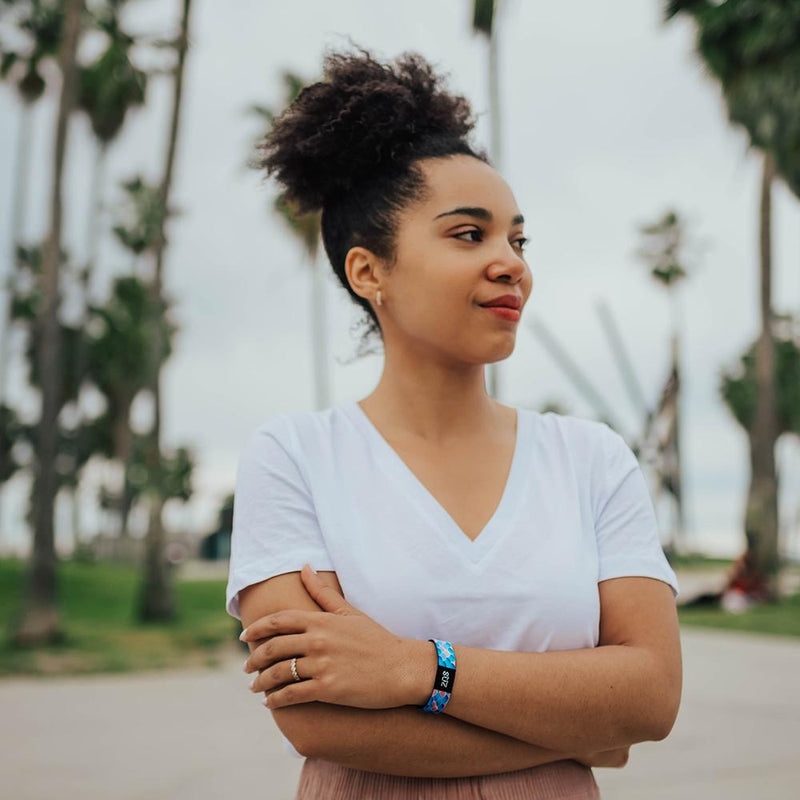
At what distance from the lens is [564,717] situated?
5.56 feet

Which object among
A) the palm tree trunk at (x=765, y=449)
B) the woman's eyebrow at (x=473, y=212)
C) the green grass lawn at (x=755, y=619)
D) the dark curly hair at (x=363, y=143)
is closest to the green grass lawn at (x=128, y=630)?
the green grass lawn at (x=755, y=619)

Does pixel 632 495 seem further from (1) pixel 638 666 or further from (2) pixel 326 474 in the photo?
(2) pixel 326 474

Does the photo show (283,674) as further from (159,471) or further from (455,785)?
(159,471)

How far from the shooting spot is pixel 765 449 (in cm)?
1906

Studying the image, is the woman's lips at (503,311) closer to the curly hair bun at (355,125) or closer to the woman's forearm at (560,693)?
the curly hair bun at (355,125)

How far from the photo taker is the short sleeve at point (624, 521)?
72.7 inches

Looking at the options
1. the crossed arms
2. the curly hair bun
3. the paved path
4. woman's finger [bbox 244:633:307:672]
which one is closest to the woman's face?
the curly hair bun

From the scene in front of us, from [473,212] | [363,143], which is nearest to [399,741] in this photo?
[473,212]

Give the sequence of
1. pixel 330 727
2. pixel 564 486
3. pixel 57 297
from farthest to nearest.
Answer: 1. pixel 57 297
2. pixel 564 486
3. pixel 330 727

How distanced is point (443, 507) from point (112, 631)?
1628 cm

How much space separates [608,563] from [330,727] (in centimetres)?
59

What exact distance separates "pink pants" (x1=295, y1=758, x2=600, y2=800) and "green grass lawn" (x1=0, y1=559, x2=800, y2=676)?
1175cm

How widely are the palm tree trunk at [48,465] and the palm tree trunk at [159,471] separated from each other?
1.84m

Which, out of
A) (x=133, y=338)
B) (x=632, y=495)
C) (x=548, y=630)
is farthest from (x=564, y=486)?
(x=133, y=338)
